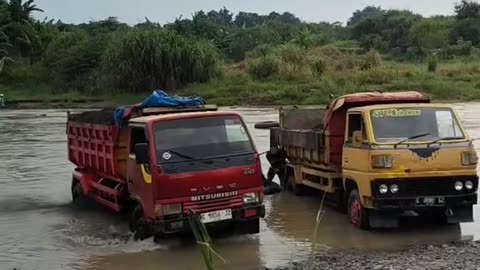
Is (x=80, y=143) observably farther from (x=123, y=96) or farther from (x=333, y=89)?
(x=123, y=96)

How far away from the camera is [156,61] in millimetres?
58906

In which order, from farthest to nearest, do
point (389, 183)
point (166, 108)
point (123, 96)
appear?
point (123, 96), point (166, 108), point (389, 183)

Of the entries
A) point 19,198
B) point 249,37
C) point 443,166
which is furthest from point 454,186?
point 249,37

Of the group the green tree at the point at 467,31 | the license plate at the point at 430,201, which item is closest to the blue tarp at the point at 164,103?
the license plate at the point at 430,201

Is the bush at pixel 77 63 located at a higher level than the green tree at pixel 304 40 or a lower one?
lower

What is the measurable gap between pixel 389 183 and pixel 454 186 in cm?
95

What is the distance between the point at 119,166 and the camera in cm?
1230

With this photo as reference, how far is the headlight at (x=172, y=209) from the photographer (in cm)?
998

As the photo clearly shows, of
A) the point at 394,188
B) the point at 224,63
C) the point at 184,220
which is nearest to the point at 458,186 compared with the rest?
the point at 394,188

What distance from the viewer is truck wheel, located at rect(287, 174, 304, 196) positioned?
48.7 ft

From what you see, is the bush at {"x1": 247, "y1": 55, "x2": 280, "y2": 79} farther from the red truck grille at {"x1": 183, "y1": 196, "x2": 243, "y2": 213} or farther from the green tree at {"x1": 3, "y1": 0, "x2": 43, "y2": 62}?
the red truck grille at {"x1": 183, "y1": 196, "x2": 243, "y2": 213}

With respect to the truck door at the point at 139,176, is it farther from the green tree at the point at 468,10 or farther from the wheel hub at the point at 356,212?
the green tree at the point at 468,10

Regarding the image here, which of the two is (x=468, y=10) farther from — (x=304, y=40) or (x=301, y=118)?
(x=301, y=118)

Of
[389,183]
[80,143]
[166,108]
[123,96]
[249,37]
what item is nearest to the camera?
[389,183]
